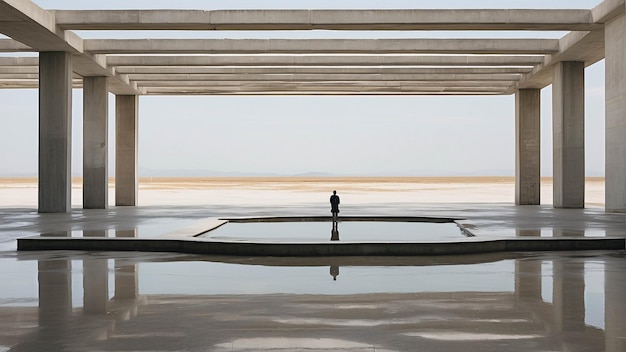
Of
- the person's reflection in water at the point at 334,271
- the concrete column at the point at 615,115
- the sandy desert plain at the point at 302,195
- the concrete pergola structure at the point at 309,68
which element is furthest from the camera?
the sandy desert plain at the point at 302,195

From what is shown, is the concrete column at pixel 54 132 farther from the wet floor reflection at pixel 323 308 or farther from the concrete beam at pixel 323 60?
the wet floor reflection at pixel 323 308

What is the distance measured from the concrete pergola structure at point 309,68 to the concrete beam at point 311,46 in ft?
0.12

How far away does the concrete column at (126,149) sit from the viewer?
37.8m

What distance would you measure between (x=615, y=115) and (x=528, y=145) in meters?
12.5

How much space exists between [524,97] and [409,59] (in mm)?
10375

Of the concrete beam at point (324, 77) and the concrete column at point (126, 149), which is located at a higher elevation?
the concrete beam at point (324, 77)

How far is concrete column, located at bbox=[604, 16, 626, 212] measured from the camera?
24.0 m

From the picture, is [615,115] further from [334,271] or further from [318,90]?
[334,271]

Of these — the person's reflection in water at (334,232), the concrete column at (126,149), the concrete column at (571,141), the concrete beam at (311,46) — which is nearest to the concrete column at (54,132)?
the concrete beam at (311,46)

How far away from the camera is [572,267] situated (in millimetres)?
10664

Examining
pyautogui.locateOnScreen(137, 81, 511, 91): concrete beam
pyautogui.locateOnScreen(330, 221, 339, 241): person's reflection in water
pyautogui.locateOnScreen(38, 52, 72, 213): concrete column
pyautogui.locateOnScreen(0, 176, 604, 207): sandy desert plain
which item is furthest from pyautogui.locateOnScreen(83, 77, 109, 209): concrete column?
pyautogui.locateOnScreen(330, 221, 339, 241): person's reflection in water

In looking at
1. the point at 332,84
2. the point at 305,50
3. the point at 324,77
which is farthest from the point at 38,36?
the point at 332,84

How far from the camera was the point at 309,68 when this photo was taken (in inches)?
1260

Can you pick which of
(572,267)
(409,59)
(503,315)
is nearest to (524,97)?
(409,59)
